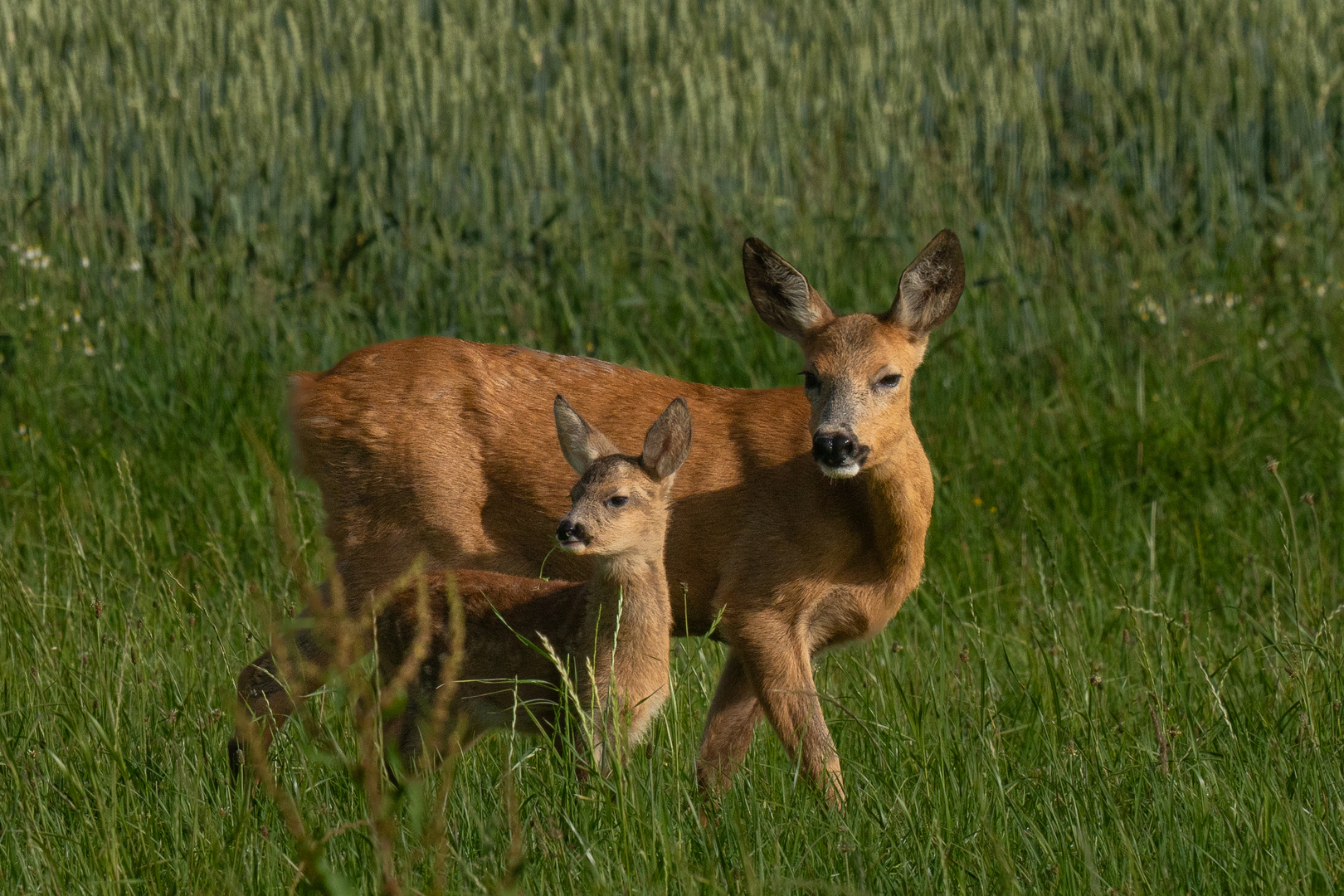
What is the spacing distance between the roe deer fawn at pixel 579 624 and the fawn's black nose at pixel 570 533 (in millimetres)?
92

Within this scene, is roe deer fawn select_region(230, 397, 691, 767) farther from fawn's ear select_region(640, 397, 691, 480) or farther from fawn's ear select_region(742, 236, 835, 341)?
fawn's ear select_region(742, 236, 835, 341)

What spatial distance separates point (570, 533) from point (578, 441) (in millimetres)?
466

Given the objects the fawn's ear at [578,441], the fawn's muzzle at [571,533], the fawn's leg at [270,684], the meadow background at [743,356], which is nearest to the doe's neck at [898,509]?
the meadow background at [743,356]

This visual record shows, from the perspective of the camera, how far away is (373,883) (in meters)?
3.16

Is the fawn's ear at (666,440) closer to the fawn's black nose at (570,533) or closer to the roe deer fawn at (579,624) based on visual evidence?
the roe deer fawn at (579,624)

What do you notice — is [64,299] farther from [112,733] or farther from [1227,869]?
[1227,869]

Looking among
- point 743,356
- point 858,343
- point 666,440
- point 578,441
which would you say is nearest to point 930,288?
point 858,343

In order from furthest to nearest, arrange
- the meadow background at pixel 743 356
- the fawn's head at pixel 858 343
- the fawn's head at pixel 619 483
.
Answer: the fawn's head at pixel 858 343, the fawn's head at pixel 619 483, the meadow background at pixel 743 356

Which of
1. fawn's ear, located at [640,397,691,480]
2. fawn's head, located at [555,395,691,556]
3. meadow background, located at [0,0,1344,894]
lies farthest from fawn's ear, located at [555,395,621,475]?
meadow background, located at [0,0,1344,894]

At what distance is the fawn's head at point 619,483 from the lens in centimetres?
390

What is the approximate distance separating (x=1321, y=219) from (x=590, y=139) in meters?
3.99

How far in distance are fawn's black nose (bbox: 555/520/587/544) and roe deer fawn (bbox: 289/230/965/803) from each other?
2.85 feet

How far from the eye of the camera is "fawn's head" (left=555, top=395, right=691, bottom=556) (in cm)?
390

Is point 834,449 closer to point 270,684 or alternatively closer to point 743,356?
point 270,684
